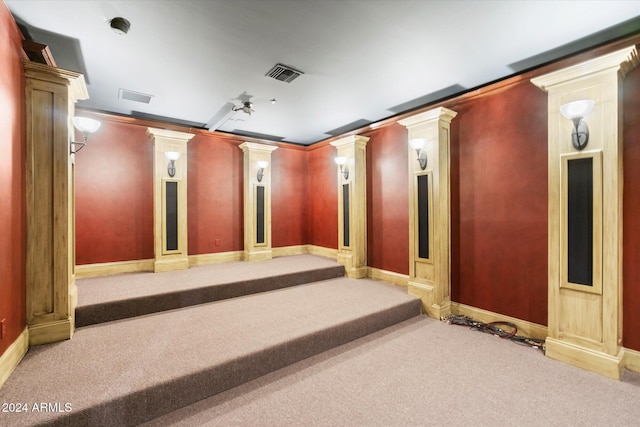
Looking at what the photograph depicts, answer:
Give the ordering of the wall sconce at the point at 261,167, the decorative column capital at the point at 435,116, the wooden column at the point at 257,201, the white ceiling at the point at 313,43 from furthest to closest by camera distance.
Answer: the wall sconce at the point at 261,167, the wooden column at the point at 257,201, the decorative column capital at the point at 435,116, the white ceiling at the point at 313,43

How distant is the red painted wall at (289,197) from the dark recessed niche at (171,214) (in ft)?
6.93

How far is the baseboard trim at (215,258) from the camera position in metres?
5.75

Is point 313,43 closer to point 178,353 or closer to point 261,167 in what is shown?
point 178,353

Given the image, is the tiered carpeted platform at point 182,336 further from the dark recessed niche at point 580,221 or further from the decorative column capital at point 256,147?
the decorative column capital at point 256,147

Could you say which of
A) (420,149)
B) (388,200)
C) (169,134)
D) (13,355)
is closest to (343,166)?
(388,200)

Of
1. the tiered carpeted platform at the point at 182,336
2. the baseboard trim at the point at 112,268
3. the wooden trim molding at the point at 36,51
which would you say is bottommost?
the tiered carpeted platform at the point at 182,336

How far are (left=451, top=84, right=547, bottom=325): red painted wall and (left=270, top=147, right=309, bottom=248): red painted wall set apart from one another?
12.7ft

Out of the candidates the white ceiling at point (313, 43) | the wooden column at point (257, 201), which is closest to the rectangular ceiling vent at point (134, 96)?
the white ceiling at point (313, 43)

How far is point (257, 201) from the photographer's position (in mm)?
6414

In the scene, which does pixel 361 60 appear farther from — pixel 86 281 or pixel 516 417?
pixel 86 281

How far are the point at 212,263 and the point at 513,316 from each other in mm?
5131

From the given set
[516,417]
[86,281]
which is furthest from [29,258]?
[516,417]

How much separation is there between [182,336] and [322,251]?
163 inches

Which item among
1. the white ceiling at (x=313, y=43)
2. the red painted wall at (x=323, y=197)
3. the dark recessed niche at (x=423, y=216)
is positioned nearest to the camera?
the white ceiling at (x=313, y=43)
